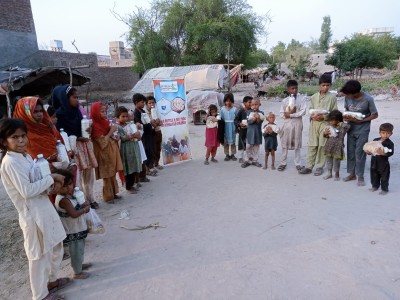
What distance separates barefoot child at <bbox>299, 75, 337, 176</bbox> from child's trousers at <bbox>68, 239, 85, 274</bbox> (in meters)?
3.95

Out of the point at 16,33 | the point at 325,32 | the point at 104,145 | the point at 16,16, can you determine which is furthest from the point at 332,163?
the point at 325,32

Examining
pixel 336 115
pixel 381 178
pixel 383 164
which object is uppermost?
pixel 336 115

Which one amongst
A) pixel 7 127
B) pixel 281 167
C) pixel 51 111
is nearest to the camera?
pixel 7 127

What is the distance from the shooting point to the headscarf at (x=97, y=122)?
4.06m

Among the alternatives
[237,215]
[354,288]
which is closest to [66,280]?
Answer: [237,215]

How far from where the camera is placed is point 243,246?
10.1 ft

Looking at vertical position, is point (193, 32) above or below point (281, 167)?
above

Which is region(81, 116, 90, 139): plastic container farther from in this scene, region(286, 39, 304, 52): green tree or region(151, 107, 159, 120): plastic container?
region(286, 39, 304, 52): green tree

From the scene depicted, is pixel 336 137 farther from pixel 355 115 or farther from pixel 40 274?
pixel 40 274

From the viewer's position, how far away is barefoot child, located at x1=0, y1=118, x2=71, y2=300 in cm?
207

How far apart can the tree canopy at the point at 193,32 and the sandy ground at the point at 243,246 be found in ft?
63.5

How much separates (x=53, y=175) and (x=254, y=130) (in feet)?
13.4

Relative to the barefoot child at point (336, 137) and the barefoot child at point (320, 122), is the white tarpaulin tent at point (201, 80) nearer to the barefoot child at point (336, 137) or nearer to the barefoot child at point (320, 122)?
the barefoot child at point (320, 122)

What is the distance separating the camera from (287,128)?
5.38 m
